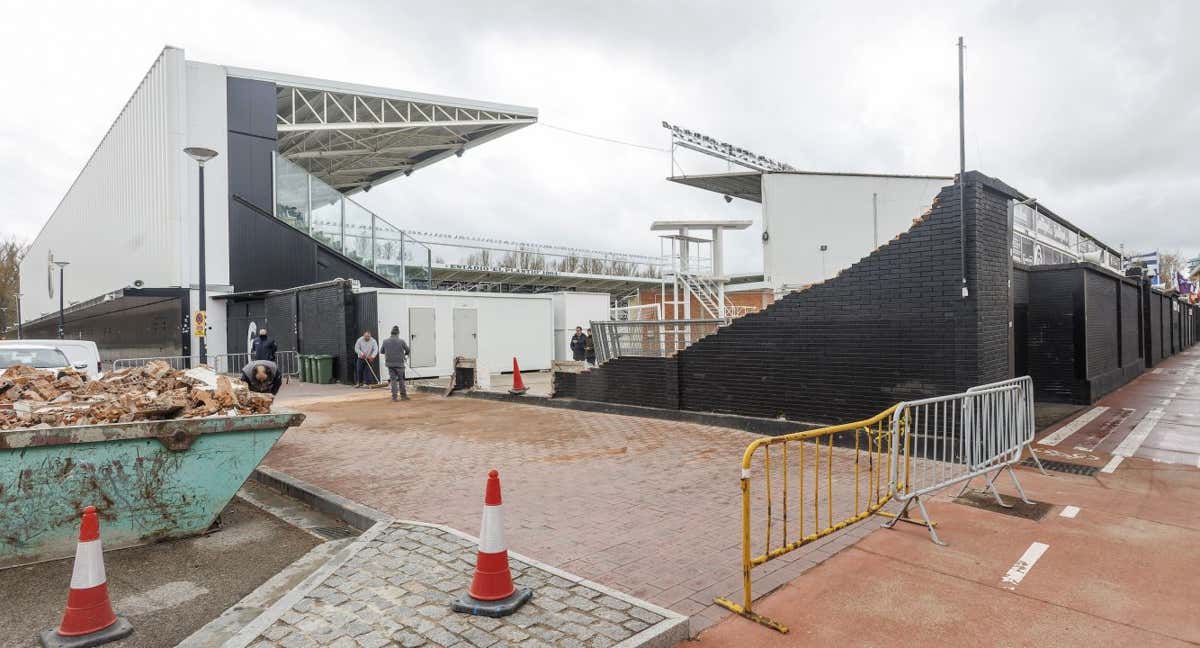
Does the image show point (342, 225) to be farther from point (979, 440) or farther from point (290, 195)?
point (979, 440)

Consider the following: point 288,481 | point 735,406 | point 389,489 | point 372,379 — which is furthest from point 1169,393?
point 372,379

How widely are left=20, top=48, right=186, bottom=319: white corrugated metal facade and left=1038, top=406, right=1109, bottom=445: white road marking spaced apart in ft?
89.0

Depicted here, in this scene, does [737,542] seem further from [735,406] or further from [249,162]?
[249,162]

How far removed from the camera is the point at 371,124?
30.1 m

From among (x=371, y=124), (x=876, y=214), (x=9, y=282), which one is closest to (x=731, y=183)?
(x=876, y=214)

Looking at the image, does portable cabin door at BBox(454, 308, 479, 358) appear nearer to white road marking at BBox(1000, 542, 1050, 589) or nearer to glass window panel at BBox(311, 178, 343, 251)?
glass window panel at BBox(311, 178, 343, 251)

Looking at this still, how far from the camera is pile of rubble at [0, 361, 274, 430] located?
16.6 ft

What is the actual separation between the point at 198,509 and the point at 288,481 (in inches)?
70.0

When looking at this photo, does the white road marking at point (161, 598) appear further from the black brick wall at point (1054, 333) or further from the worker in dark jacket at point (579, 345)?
the worker in dark jacket at point (579, 345)

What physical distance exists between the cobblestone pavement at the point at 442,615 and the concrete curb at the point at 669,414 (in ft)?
19.3

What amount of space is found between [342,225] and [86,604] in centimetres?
2356

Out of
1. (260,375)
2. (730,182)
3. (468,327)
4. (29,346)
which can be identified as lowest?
(260,375)

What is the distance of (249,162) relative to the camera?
2566 cm

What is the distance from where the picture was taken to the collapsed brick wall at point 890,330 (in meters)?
7.89
